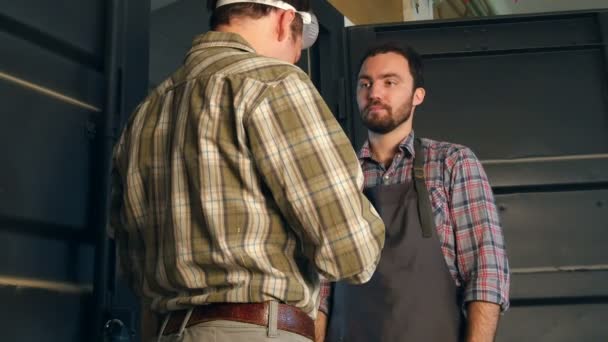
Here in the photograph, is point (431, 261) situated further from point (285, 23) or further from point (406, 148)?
point (285, 23)

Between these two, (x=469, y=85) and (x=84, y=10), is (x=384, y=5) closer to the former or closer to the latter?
(x=469, y=85)

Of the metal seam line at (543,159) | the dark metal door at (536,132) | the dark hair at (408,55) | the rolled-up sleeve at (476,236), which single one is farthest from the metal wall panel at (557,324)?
the dark hair at (408,55)

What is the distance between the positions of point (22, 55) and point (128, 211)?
597 mm

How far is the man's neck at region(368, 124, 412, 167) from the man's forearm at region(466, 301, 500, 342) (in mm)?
560

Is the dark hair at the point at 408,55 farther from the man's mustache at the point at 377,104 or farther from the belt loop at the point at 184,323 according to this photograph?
the belt loop at the point at 184,323

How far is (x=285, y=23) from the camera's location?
1.45 m

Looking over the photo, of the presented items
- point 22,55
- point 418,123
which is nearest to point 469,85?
point 418,123

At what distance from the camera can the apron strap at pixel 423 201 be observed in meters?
2.06

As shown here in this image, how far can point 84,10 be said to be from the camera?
1.99m

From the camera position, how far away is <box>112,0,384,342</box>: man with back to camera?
120 cm

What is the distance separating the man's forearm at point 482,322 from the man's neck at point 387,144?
56 centimetres

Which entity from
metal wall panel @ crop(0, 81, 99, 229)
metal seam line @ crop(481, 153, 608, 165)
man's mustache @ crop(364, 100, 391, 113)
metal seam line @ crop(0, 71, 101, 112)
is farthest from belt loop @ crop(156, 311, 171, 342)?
metal seam line @ crop(481, 153, 608, 165)

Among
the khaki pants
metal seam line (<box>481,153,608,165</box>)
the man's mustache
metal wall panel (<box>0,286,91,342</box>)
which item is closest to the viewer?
the khaki pants

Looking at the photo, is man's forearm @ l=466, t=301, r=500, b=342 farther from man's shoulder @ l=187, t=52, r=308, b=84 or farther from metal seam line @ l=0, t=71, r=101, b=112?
metal seam line @ l=0, t=71, r=101, b=112
